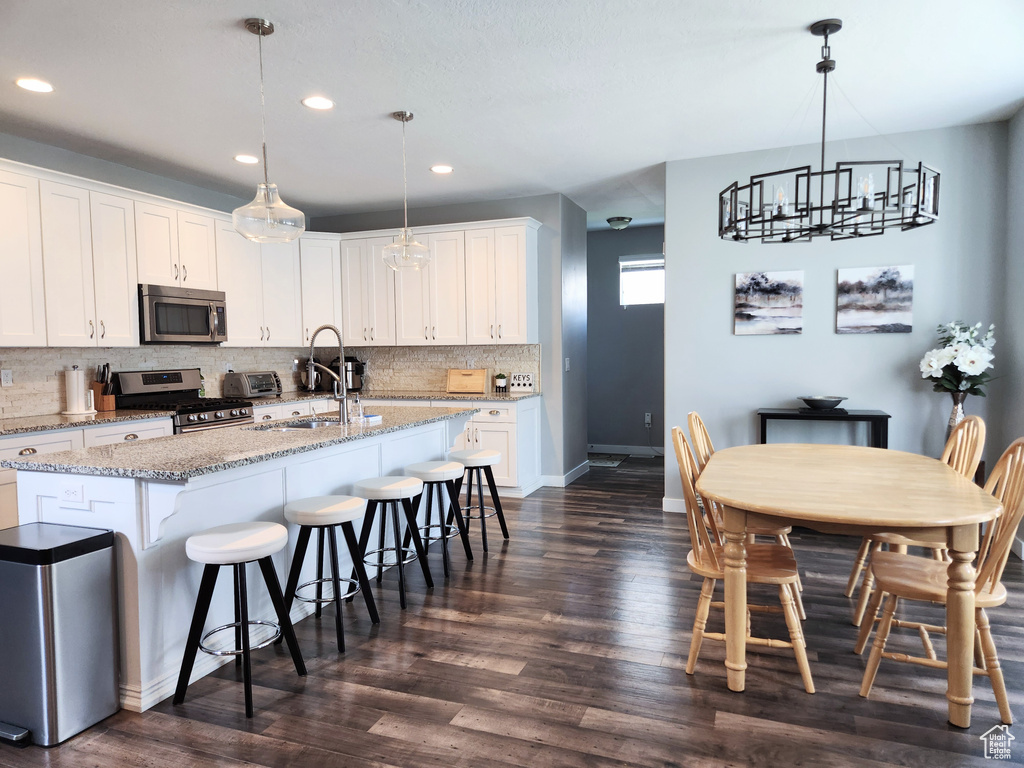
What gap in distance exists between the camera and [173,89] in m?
3.31

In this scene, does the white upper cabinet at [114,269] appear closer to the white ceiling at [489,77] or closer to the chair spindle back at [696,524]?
the white ceiling at [489,77]

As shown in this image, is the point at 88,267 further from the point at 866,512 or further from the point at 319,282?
the point at 866,512

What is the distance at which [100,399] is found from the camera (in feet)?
14.6

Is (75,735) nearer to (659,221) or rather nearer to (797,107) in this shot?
(797,107)

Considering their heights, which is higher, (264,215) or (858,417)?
(264,215)

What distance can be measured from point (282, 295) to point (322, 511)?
3.55 metres

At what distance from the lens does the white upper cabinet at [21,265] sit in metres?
3.66

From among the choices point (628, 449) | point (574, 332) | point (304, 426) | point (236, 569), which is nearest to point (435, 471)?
point (304, 426)

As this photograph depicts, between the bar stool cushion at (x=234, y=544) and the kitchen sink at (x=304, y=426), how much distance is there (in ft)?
3.40

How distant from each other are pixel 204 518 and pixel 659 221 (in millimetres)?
6108

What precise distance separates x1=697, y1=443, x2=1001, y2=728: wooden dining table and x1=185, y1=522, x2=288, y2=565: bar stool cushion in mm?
1626

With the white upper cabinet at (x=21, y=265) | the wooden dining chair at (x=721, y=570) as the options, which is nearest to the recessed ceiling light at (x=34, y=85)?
the white upper cabinet at (x=21, y=265)

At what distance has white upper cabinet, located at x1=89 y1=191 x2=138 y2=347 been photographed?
4188 mm

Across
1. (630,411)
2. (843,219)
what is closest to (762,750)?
(843,219)
